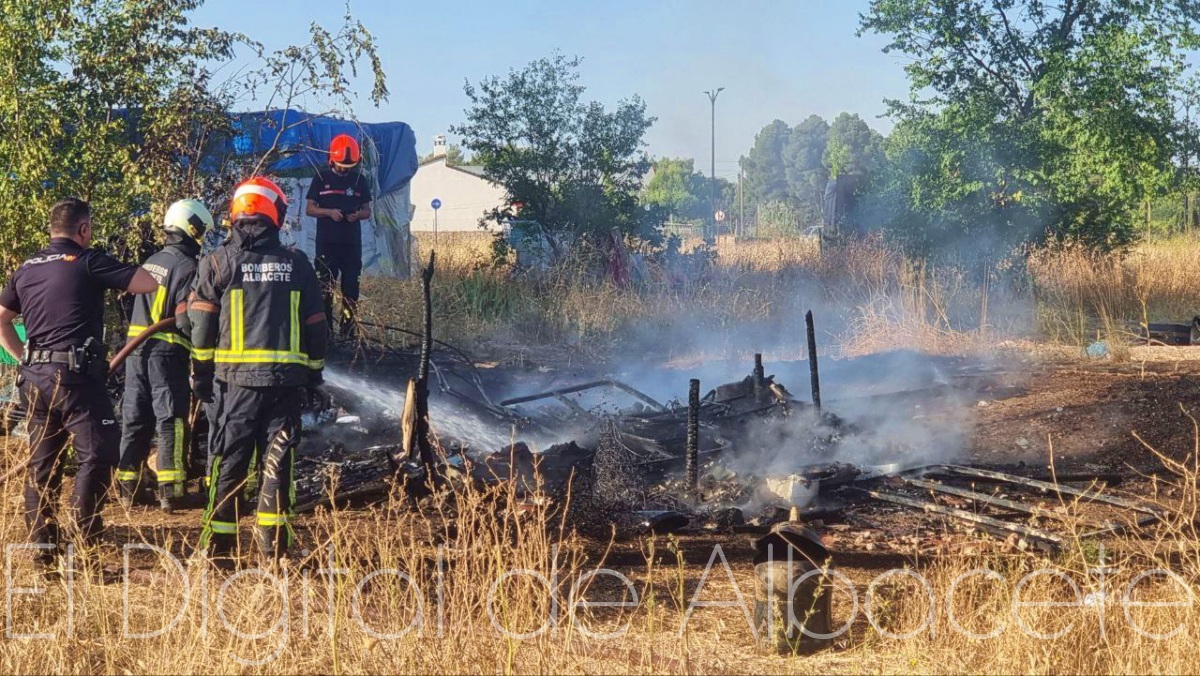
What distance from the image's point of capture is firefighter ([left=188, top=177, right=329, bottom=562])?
5387 mm

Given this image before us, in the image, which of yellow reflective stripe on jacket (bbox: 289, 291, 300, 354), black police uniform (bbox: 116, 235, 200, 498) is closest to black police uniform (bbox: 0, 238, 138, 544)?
yellow reflective stripe on jacket (bbox: 289, 291, 300, 354)

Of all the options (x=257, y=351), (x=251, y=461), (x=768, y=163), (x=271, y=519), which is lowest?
(x=271, y=519)

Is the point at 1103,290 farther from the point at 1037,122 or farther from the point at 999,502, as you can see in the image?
the point at 999,502

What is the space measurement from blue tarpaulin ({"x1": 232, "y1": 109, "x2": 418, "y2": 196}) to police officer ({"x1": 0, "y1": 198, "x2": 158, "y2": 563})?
2567mm

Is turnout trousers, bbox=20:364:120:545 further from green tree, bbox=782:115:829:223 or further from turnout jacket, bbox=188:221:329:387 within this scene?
green tree, bbox=782:115:829:223

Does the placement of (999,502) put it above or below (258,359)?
below

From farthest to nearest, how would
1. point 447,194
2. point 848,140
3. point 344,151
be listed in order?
point 848,140, point 447,194, point 344,151

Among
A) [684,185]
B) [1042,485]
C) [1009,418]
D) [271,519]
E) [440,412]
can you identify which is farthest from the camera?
[684,185]

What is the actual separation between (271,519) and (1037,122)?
12821 millimetres

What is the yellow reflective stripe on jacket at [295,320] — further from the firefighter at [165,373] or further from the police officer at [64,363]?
the firefighter at [165,373]

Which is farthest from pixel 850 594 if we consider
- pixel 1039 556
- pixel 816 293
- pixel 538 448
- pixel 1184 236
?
pixel 1184 236

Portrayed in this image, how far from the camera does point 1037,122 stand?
15.0m

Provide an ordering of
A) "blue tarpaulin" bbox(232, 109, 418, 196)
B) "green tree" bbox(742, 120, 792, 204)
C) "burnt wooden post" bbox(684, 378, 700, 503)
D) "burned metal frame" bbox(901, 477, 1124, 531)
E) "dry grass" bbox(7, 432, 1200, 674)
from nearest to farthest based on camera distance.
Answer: "dry grass" bbox(7, 432, 1200, 674), "burned metal frame" bbox(901, 477, 1124, 531), "burnt wooden post" bbox(684, 378, 700, 503), "blue tarpaulin" bbox(232, 109, 418, 196), "green tree" bbox(742, 120, 792, 204)

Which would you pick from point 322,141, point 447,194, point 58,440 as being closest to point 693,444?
point 58,440
